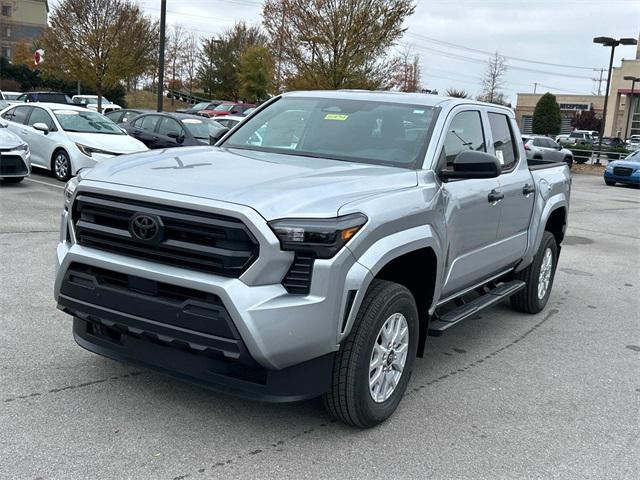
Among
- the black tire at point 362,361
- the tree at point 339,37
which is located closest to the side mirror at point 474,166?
the black tire at point 362,361

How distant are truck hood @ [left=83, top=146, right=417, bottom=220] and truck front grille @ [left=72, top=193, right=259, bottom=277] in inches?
4.5

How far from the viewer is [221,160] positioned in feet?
13.8


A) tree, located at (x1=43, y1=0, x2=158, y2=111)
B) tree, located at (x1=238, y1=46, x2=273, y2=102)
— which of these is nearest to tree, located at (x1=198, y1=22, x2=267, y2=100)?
tree, located at (x1=238, y1=46, x2=273, y2=102)

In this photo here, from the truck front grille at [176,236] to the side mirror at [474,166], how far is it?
5.47 ft

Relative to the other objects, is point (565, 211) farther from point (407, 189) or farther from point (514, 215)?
point (407, 189)

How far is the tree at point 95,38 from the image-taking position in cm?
2695

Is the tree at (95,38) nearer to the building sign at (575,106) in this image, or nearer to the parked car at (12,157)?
the parked car at (12,157)

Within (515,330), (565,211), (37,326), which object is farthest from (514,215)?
(37,326)

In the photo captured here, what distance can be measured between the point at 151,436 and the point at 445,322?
2.09 metres

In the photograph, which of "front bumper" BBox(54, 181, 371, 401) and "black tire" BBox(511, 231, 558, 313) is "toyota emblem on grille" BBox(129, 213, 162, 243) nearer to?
"front bumper" BBox(54, 181, 371, 401)

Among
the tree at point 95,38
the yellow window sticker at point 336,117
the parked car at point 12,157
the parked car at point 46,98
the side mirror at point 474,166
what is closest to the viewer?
the side mirror at point 474,166

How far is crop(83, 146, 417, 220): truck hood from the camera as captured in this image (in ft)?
10.9

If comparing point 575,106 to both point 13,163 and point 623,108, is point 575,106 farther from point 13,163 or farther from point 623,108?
point 13,163

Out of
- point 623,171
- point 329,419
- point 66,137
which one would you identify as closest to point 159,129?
point 66,137
